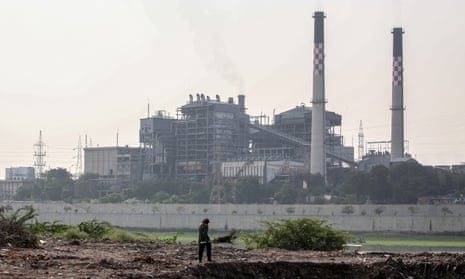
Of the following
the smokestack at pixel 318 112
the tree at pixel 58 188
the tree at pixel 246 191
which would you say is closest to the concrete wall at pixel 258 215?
the tree at pixel 246 191

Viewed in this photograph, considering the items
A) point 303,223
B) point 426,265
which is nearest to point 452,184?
point 303,223

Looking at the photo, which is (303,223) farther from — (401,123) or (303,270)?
(401,123)

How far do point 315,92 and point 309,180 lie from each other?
34.7 ft

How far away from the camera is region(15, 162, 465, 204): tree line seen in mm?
106188

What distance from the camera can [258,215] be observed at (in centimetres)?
9050

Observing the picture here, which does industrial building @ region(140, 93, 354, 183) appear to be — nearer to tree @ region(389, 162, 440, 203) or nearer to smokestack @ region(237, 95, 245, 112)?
smokestack @ region(237, 95, 245, 112)

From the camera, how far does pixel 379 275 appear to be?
22.0 meters

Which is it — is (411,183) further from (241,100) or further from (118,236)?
(118,236)

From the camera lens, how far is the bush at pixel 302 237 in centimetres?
3123

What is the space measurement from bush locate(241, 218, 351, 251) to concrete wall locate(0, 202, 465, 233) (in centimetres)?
5192

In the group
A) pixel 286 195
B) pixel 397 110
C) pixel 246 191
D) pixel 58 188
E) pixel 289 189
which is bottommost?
pixel 286 195

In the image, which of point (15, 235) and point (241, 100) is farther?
point (241, 100)

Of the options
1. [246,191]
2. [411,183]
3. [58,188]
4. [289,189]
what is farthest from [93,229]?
[58,188]

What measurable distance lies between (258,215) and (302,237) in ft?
194
